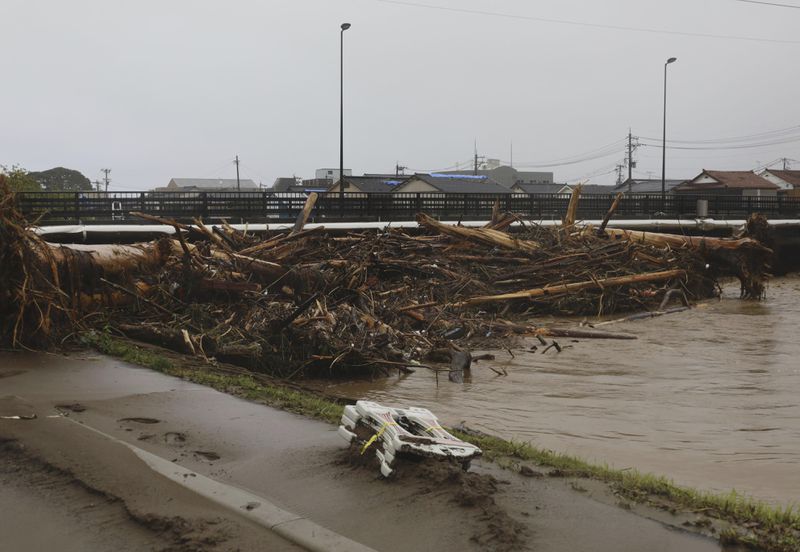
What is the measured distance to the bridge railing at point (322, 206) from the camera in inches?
928

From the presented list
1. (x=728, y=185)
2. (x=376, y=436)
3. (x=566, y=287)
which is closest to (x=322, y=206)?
(x=566, y=287)

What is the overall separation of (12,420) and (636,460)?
16.6 feet

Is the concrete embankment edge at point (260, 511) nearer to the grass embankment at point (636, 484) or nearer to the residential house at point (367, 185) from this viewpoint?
the grass embankment at point (636, 484)

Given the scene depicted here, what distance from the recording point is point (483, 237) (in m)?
18.6

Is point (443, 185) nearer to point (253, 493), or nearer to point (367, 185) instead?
point (367, 185)

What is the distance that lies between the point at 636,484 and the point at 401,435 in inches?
55.7

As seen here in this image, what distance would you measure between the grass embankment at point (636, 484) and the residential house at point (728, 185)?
223 feet

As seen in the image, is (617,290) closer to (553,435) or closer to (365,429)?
(553,435)

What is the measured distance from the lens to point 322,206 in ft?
88.8

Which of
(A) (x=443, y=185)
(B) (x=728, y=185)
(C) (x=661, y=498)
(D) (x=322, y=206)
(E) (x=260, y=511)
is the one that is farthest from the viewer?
(B) (x=728, y=185)

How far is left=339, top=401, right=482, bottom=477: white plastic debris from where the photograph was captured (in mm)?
4461

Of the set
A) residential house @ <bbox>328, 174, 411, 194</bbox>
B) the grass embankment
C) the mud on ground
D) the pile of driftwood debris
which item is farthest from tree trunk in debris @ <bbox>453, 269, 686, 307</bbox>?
residential house @ <bbox>328, 174, 411, 194</bbox>

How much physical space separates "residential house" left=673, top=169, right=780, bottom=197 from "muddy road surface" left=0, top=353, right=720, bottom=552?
6950 cm

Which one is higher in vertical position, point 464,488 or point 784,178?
point 784,178
